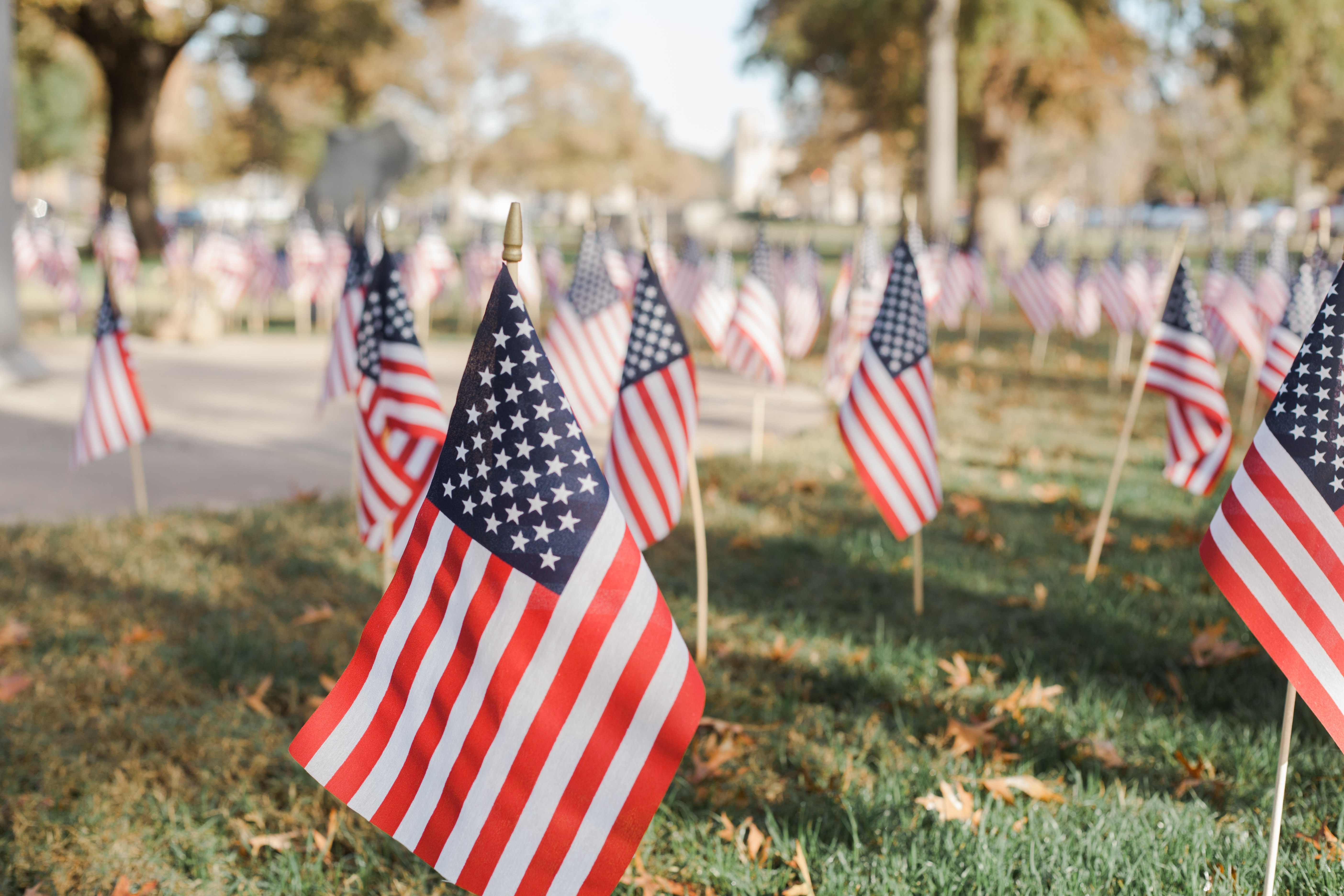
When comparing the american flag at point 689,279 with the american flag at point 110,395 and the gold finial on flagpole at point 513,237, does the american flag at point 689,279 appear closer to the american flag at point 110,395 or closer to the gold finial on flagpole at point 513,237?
the american flag at point 110,395

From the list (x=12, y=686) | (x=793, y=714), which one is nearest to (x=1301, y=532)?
(x=793, y=714)

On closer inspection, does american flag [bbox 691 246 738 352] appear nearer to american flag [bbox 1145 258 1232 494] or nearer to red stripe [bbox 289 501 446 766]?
american flag [bbox 1145 258 1232 494]

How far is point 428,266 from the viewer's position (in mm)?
14539

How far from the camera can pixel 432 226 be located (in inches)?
583

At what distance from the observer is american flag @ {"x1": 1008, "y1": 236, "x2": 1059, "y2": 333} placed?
41.4ft

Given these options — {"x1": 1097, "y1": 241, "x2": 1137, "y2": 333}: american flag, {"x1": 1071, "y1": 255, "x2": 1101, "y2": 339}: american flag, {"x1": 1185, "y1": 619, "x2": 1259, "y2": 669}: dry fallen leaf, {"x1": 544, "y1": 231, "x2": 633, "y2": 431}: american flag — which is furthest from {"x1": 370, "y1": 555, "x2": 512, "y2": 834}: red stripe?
Answer: {"x1": 1071, "y1": 255, "x2": 1101, "y2": 339}: american flag

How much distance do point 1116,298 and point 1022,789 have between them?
30.8 feet

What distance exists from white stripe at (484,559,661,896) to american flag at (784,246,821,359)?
28.3ft

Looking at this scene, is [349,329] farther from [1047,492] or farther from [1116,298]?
[1116,298]

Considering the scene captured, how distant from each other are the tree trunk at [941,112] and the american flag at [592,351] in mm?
11732

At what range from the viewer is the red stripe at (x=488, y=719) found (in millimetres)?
2260

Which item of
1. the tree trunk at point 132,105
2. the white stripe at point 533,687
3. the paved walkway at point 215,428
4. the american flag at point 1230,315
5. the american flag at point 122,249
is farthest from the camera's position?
the tree trunk at point 132,105

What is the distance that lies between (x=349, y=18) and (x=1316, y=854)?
960 inches

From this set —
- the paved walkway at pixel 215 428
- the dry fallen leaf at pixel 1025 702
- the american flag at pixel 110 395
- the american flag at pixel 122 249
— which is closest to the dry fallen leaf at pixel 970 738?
the dry fallen leaf at pixel 1025 702
